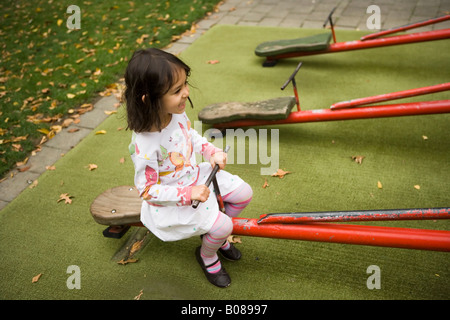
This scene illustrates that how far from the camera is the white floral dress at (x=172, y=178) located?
152cm

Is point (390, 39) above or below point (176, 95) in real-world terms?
below

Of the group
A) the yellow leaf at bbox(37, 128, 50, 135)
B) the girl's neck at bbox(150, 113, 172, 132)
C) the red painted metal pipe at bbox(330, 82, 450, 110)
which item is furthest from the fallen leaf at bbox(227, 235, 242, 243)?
the yellow leaf at bbox(37, 128, 50, 135)

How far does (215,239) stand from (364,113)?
1.56 m

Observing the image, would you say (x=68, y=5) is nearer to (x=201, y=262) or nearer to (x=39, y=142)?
(x=39, y=142)

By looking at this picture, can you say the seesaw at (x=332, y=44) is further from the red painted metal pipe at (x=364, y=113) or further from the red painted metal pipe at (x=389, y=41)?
the red painted metal pipe at (x=364, y=113)

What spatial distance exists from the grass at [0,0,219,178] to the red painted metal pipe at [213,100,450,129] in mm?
1866

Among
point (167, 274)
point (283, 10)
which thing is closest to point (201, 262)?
point (167, 274)

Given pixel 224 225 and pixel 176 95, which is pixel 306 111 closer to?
pixel 224 225

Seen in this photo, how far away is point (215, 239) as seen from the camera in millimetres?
1720

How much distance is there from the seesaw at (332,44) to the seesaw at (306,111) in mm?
1059

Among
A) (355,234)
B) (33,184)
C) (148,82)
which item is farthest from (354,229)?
(33,184)

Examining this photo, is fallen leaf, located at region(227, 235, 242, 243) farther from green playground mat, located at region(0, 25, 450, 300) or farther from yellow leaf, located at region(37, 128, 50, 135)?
yellow leaf, located at region(37, 128, 50, 135)

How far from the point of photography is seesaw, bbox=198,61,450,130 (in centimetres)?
246

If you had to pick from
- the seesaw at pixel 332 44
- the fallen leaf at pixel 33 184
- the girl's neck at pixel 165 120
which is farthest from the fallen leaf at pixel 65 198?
the seesaw at pixel 332 44
